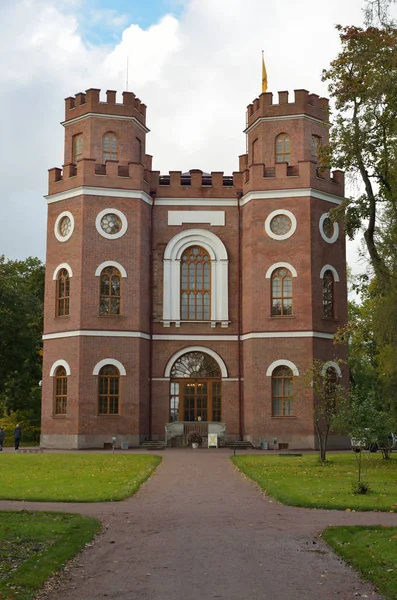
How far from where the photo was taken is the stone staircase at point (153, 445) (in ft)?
106

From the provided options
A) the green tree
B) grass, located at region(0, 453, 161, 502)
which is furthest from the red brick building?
the green tree

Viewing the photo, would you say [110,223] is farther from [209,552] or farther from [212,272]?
[209,552]

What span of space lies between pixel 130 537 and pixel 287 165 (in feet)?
84.4

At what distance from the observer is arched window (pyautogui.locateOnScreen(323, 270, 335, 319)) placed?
3444 cm

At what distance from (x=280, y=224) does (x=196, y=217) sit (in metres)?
4.16

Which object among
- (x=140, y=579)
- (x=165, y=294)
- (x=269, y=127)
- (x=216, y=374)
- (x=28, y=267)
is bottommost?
(x=140, y=579)

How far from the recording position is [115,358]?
33.4 metres

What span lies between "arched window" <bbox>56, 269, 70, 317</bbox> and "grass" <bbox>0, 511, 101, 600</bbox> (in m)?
21.7

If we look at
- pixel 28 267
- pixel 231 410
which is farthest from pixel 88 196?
pixel 28 267

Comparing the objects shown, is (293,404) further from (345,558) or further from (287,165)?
(345,558)

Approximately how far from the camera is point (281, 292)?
112 ft

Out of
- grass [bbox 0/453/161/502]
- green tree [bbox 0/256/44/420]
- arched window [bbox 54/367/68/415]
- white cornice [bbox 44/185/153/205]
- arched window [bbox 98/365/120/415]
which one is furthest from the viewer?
green tree [bbox 0/256/44/420]

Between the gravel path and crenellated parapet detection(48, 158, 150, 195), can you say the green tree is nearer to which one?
crenellated parapet detection(48, 158, 150, 195)

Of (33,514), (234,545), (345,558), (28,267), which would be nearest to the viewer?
(345,558)
